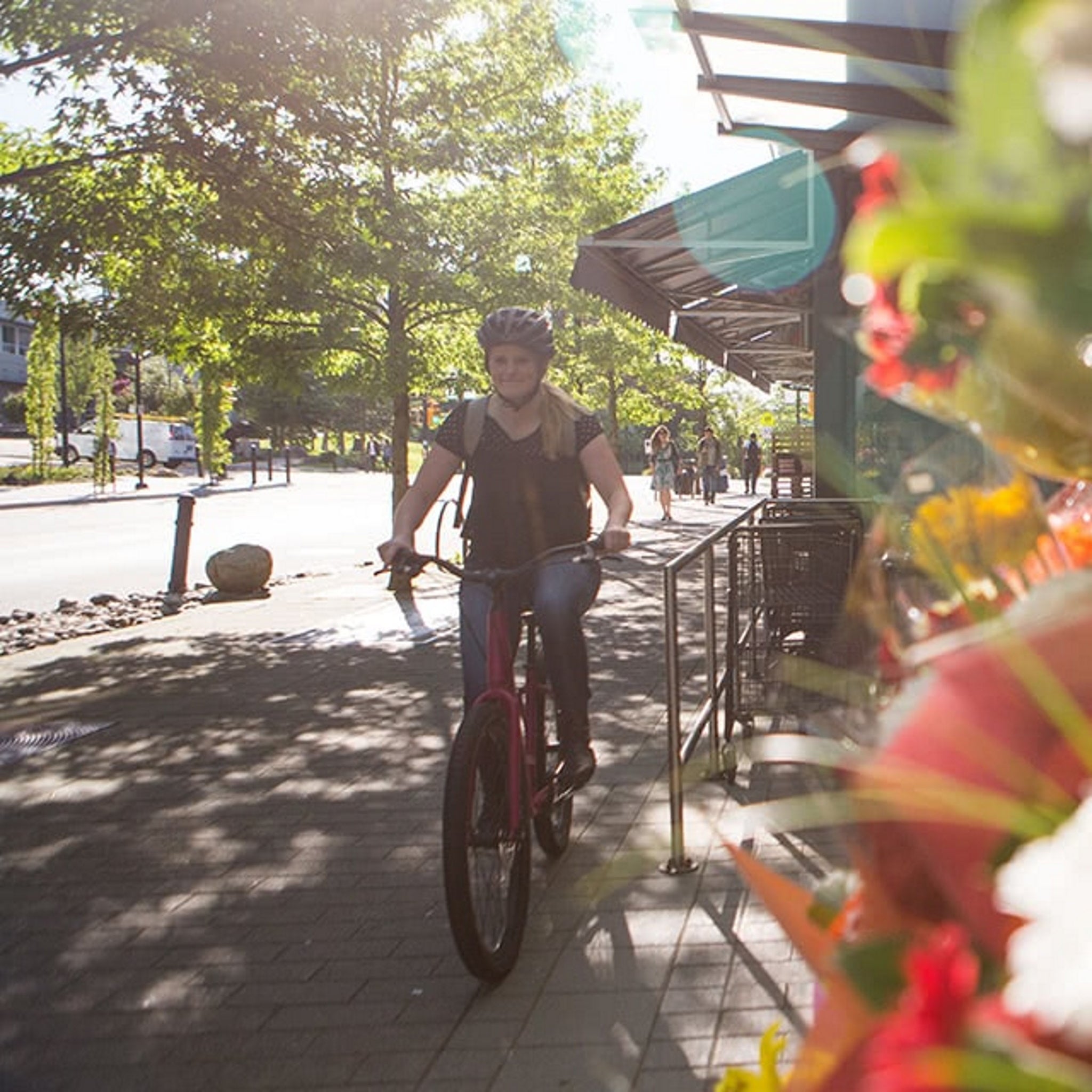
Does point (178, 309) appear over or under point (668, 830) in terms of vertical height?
over

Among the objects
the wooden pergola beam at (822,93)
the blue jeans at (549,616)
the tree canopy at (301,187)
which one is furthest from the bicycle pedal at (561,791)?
the tree canopy at (301,187)

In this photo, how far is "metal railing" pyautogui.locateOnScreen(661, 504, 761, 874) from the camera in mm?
5234

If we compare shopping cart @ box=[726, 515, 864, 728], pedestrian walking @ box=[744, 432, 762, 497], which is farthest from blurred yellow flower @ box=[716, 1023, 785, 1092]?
pedestrian walking @ box=[744, 432, 762, 497]

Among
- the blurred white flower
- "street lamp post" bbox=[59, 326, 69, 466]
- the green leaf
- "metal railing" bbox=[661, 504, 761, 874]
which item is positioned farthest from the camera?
"street lamp post" bbox=[59, 326, 69, 466]

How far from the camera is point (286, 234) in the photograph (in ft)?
41.3

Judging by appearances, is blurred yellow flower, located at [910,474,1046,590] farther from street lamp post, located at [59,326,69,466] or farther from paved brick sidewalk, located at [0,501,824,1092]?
street lamp post, located at [59,326,69,466]

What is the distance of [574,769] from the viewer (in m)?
5.14

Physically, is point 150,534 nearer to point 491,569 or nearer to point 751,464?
point 751,464

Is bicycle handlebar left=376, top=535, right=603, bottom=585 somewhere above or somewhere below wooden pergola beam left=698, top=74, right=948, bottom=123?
below

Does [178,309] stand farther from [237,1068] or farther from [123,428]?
[123,428]

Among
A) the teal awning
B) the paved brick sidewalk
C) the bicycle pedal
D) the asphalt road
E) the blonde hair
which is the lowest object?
the asphalt road

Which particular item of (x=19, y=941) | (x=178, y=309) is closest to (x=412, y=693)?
(x=19, y=941)

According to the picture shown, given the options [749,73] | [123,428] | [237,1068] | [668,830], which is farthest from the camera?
[123,428]

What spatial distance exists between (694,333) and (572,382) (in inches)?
534
